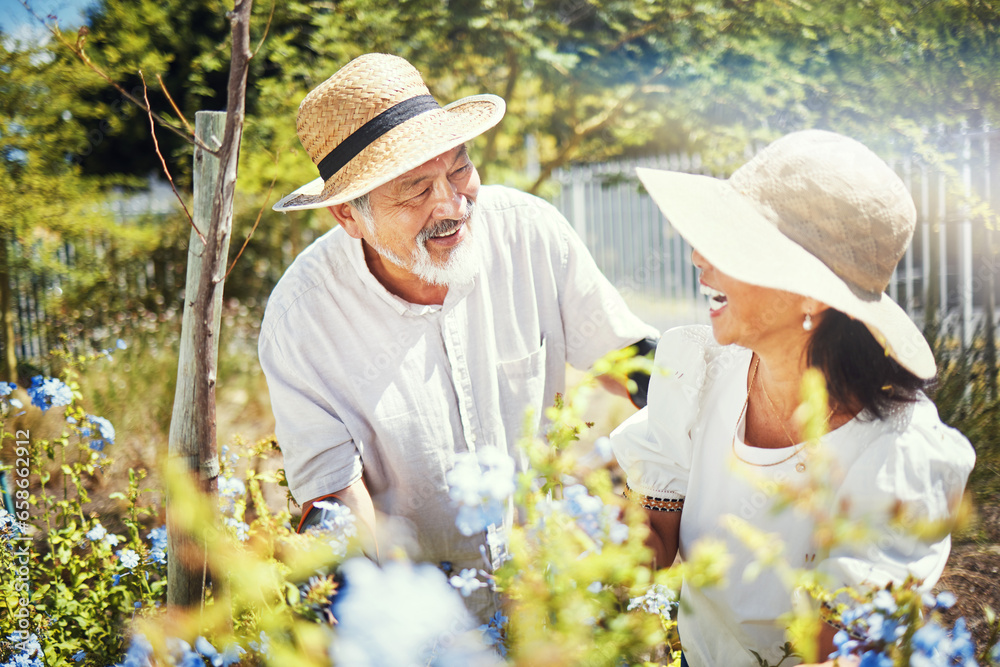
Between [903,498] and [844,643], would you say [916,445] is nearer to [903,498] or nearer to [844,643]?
[903,498]

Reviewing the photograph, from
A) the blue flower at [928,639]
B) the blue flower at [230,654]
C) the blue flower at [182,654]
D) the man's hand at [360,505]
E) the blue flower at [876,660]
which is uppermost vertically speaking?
the blue flower at [928,639]

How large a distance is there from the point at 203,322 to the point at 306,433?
46cm

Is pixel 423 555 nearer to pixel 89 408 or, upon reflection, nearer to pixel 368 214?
pixel 368 214

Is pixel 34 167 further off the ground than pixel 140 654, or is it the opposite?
pixel 34 167

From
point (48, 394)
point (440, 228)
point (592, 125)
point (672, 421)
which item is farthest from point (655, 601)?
point (592, 125)

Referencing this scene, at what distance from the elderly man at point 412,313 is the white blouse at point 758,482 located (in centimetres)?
60

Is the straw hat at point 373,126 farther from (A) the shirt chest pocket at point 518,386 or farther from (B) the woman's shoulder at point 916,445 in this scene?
(B) the woman's shoulder at point 916,445

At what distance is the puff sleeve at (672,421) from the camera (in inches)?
61.4

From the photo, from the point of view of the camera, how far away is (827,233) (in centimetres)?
121

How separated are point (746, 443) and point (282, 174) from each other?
5.64m

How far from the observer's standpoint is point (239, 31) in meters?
1.46

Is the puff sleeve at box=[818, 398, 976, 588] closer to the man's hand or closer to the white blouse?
the white blouse

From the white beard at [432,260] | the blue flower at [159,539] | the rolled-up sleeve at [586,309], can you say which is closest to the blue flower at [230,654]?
the blue flower at [159,539]

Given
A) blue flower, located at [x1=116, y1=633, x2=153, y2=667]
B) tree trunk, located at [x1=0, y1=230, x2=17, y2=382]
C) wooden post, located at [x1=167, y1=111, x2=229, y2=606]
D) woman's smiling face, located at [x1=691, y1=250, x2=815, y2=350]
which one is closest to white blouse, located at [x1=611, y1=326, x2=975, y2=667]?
woman's smiling face, located at [x1=691, y1=250, x2=815, y2=350]
